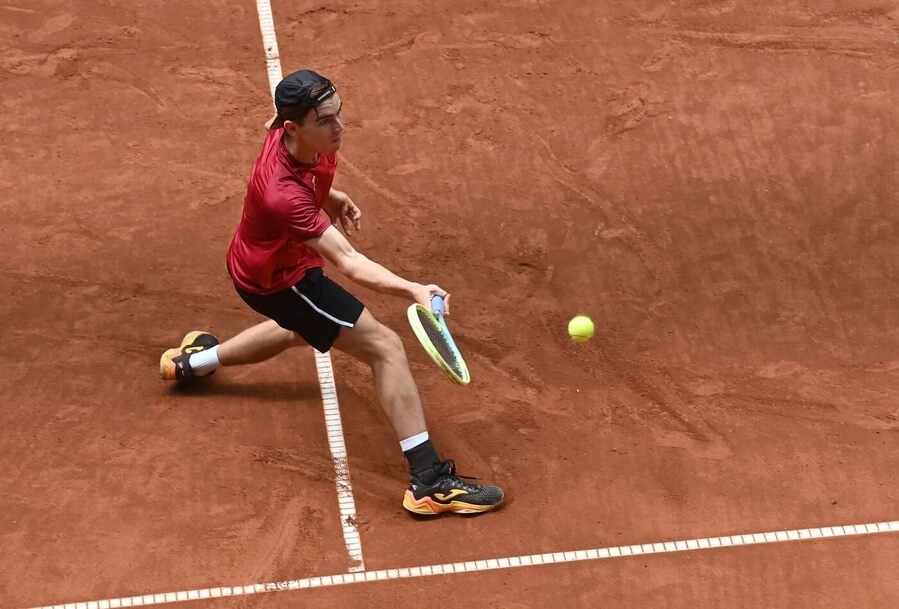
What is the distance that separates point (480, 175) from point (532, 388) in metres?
2.06

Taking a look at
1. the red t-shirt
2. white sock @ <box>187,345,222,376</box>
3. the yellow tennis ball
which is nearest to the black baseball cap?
the red t-shirt

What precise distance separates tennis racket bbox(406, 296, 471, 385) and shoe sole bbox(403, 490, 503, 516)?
811 mm

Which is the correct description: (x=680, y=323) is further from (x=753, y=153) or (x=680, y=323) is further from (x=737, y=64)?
(x=737, y=64)

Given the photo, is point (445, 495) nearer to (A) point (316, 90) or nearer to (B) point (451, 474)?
(B) point (451, 474)

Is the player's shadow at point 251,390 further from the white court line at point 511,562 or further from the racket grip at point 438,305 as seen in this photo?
Result: the racket grip at point 438,305

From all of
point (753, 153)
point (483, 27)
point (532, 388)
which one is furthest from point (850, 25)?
point (532, 388)

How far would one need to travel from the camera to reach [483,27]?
992 cm

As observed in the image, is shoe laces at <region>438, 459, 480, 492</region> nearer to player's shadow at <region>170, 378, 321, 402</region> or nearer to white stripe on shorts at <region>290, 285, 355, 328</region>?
white stripe on shorts at <region>290, 285, 355, 328</region>

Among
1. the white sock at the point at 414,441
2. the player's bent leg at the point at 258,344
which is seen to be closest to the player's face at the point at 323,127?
the player's bent leg at the point at 258,344

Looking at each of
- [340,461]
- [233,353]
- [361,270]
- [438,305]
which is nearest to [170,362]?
[233,353]

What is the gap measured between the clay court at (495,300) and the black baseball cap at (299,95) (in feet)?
6.35

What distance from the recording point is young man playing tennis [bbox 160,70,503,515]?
19.2 feet

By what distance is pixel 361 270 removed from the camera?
5.78 meters

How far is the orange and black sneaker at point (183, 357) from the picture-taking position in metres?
6.96
